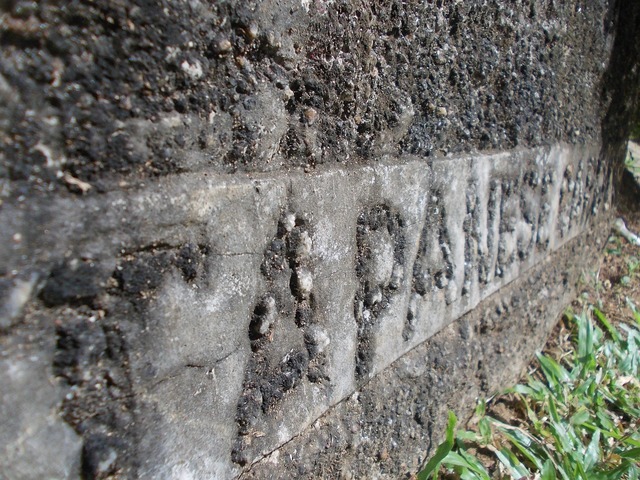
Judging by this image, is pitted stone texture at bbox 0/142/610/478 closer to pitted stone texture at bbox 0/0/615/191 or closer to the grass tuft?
pitted stone texture at bbox 0/0/615/191

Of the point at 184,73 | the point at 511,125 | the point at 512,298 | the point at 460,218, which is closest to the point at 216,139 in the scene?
the point at 184,73

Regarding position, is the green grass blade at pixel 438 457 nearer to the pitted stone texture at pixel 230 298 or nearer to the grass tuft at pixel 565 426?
the grass tuft at pixel 565 426

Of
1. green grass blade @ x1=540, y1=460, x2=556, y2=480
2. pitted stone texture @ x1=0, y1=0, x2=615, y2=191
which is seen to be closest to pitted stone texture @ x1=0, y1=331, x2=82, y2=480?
pitted stone texture @ x1=0, y1=0, x2=615, y2=191

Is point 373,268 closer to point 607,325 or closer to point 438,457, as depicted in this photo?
point 438,457

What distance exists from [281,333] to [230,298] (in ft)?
0.47

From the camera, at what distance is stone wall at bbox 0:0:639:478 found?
1.84 ft

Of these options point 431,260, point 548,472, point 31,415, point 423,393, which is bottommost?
point 548,472

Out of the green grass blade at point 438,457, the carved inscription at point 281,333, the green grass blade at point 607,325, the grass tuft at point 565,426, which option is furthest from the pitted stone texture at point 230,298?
the green grass blade at point 607,325

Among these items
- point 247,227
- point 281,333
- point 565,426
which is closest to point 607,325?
point 565,426

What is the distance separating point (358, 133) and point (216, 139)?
13.7 inches

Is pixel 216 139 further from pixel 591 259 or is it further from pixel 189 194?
pixel 591 259

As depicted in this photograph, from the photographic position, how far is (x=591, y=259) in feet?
9.37

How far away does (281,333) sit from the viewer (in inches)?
35.2

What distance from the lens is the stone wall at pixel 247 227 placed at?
1.84ft
